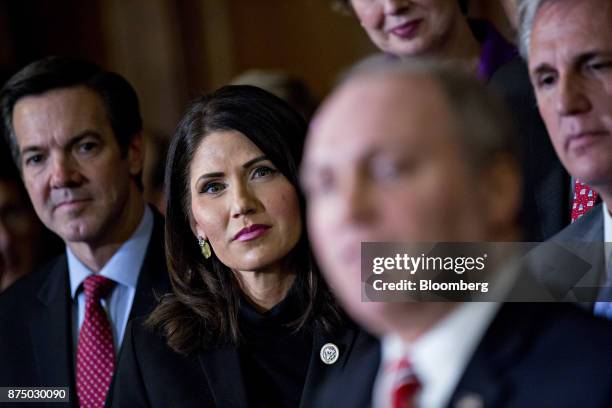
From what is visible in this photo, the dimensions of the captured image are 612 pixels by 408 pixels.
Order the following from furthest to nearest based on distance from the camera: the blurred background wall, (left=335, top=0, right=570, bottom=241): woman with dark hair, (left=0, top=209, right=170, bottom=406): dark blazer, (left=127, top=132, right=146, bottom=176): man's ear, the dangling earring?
the blurred background wall < (left=127, top=132, right=146, bottom=176): man's ear < (left=0, top=209, right=170, bottom=406): dark blazer < (left=335, top=0, right=570, bottom=241): woman with dark hair < the dangling earring

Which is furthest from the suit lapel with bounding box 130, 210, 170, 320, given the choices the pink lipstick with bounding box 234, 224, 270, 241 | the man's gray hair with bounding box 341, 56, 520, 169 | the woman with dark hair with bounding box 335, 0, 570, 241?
the man's gray hair with bounding box 341, 56, 520, 169

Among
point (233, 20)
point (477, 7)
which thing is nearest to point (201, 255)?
point (477, 7)

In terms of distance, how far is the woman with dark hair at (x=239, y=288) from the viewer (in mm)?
1992

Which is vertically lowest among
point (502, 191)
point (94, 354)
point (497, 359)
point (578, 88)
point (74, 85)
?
point (94, 354)

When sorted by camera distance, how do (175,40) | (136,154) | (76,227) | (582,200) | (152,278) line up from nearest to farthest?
(582,200) → (152,278) → (76,227) → (136,154) → (175,40)

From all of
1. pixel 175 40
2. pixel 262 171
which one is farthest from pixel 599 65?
pixel 175 40

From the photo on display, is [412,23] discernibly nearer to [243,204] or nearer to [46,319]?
[243,204]

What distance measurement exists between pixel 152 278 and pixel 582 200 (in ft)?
3.91

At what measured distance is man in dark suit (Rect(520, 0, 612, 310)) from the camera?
1.51 m

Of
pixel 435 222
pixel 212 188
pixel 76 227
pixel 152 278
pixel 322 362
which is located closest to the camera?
pixel 435 222

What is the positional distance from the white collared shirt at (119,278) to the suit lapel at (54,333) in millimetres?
25

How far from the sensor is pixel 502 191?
3.65 ft

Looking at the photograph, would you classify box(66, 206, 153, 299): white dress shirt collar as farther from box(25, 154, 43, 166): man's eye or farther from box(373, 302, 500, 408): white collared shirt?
box(373, 302, 500, 408): white collared shirt

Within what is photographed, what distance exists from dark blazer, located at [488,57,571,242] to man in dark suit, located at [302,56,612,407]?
25.8 inches
